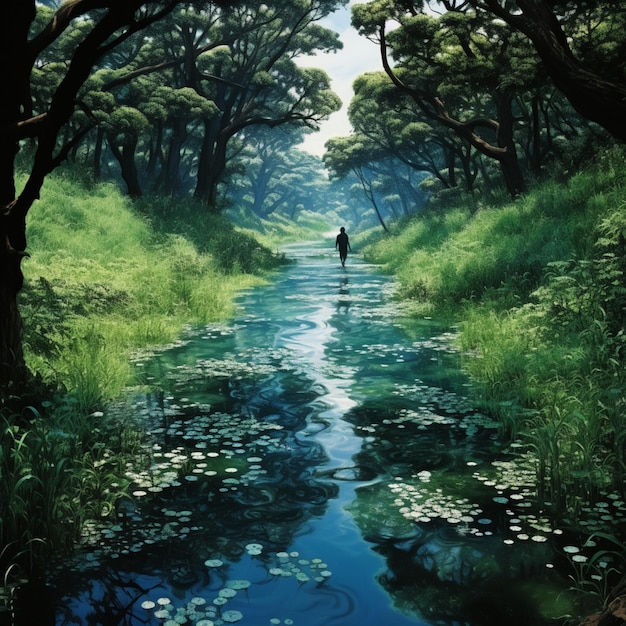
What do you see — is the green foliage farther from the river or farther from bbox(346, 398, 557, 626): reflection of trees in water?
bbox(346, 398, 557, 626): reflection of trees in water

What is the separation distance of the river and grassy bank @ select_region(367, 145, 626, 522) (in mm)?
478

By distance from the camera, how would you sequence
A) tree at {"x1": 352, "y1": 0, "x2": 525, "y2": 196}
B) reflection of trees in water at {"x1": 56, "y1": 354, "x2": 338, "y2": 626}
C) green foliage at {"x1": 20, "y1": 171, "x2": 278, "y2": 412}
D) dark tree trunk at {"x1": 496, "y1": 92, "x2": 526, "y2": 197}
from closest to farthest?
reflection of trees in water at {"x1": 56, "y1": 354, "x2": 338, "y2": 626} → green foliage at {"x1": 20, "y1": 171, "x2": 278, "y2": 412} → tree at {"x1": 352, "y1": 0, "x2": 525, "y2": 196} → dark tree trunk at {"x1": 496, "y1": 92, "x2": 526, "y2": 197}

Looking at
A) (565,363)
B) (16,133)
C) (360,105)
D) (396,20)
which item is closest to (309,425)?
(565,363)

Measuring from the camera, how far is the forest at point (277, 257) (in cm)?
596

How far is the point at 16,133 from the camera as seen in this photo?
684cm

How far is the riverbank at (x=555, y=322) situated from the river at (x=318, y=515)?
435 mm

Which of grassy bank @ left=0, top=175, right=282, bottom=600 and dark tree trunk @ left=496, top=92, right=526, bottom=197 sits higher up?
dark tree trunk @ left=496, top=92, right=526, bottom=197

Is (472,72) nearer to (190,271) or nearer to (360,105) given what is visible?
(190,271)

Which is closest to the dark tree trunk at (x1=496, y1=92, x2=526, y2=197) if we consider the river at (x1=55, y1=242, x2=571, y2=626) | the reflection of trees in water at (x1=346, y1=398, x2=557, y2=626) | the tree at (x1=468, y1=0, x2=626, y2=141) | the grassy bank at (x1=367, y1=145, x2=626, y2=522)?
the grassy bank at (x1=367, y1=145, x2=626, y2=522)

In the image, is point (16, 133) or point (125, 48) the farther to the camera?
point (125, 48)

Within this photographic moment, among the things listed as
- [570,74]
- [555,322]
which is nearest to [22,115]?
[570,74]

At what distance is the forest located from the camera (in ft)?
19.6

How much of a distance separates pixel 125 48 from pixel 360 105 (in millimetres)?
14280

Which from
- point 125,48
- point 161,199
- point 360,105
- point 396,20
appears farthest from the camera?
point 360,105
